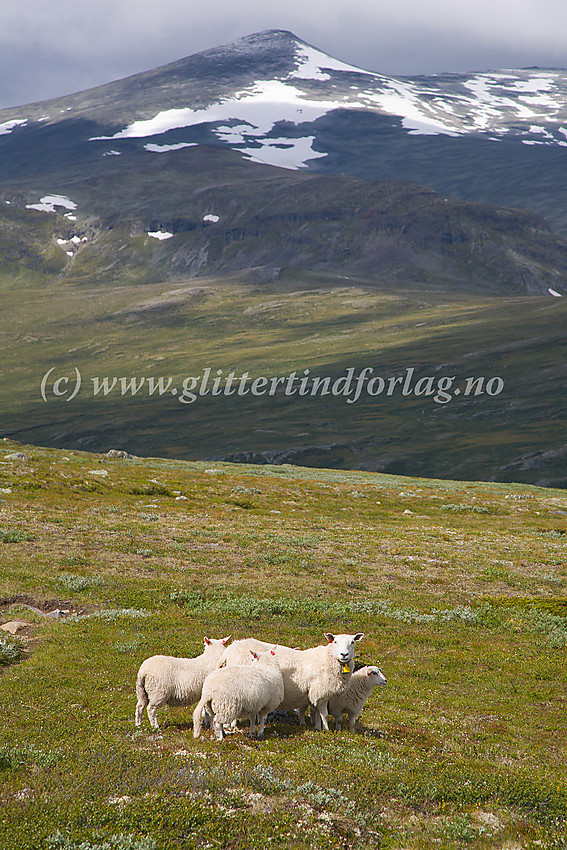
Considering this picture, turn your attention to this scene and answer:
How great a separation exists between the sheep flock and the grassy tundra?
0.47m

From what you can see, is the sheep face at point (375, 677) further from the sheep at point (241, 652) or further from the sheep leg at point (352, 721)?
the sheep at point (241, 652)

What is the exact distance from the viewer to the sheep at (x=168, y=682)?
13.8 m

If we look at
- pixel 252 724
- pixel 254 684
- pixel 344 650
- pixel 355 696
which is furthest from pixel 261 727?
pixel 355 696

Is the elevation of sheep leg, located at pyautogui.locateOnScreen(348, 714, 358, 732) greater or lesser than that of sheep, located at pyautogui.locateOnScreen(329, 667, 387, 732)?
lesser

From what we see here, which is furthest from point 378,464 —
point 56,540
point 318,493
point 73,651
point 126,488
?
point 73,651

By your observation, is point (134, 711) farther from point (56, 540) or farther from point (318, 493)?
point (318, 493)

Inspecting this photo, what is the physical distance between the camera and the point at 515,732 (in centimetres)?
1420

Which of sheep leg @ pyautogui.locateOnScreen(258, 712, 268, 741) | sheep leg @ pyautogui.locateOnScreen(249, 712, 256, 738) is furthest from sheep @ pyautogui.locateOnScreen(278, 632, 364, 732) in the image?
sheep leg @ pyautogui.locateOnScreen(249, 712, 256, 738)

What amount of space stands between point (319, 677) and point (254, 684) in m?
1.93

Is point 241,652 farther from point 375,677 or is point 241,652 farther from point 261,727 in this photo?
point 375,677

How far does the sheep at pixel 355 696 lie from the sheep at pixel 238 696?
1523 mm

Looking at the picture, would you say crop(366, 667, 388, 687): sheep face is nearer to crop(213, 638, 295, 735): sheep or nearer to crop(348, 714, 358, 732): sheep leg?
crop(348, 714, 358, 732): sheep leg

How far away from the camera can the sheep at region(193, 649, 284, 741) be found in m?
12.9

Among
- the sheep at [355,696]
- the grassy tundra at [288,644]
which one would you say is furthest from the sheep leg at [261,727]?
the sheep at [355,696]
